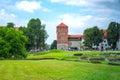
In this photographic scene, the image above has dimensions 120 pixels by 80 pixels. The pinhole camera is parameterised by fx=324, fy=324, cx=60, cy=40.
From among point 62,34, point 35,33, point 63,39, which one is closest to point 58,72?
point 35,33

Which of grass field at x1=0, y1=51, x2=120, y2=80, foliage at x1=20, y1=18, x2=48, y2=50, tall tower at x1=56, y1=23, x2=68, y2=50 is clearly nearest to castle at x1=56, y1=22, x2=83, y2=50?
tall tower at x1=56, y1=23, x2=68, y2=50

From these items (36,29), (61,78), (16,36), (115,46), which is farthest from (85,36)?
(61,78)

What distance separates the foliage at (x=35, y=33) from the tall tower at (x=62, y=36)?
36468mm

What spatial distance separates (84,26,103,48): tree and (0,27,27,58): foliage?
6123 cm

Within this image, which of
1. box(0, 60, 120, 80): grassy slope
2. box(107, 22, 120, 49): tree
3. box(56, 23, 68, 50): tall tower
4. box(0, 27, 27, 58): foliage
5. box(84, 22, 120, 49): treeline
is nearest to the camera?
box(0, 60, 120, 80): grassy slope

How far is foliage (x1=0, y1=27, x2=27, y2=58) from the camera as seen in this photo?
6686 cm

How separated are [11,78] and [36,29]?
99.5 meters

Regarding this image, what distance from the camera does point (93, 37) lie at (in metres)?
130

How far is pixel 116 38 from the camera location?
126 m

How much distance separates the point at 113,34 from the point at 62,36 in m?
42.0

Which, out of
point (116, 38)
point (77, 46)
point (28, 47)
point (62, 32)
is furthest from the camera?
point (77, 46)

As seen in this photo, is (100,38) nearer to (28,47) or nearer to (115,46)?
(115,46)

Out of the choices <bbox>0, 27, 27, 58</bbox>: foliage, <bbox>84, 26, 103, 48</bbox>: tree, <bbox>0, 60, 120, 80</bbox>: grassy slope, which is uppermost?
<bbox>84, 26, 103, 48</bbox>: tree

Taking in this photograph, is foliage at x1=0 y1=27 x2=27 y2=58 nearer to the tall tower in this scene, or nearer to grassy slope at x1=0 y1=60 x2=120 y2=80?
grassy slope at x1=0 y1=60 x2=120 y2=80
